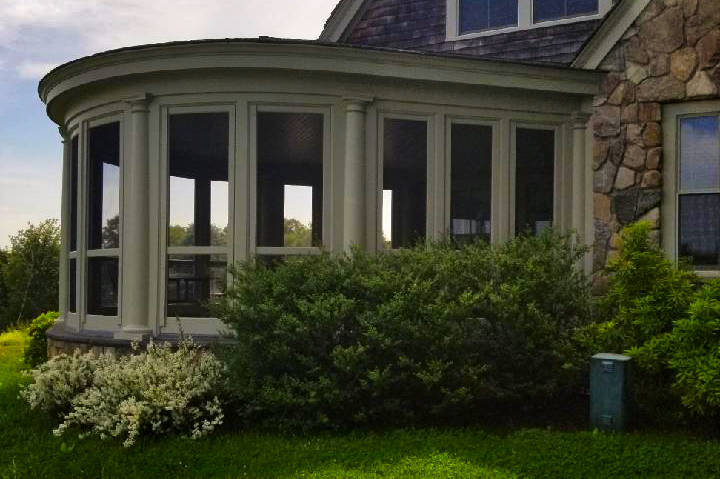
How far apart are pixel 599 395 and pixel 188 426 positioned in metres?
3.40

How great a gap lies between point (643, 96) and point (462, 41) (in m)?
3.70

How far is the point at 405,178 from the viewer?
27.0 ft

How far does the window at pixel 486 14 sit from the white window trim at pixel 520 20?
0.06 meters

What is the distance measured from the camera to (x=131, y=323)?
8.03m

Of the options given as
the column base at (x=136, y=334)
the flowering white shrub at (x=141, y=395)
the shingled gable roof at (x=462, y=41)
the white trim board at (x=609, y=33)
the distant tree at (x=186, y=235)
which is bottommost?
the flowering white shrub at (x=141, y=395)

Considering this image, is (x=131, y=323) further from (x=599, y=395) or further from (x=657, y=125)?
(x=657, y=125)

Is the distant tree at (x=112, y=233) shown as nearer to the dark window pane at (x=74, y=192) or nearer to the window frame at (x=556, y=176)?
the dark window pane at (x=74, y=192)

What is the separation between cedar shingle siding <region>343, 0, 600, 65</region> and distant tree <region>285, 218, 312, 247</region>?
14.4 ft

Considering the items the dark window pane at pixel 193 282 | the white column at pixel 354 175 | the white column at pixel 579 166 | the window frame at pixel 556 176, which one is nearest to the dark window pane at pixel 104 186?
the dark window pane at pixel 193 282

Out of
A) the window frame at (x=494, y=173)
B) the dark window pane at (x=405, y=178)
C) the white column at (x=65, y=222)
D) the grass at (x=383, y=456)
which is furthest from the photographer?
the white column at (x=65, y=222)

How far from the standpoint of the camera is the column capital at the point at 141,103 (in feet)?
26.6

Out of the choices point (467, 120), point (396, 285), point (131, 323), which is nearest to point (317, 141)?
point (467, 120)

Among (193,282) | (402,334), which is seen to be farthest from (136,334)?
(402,334)

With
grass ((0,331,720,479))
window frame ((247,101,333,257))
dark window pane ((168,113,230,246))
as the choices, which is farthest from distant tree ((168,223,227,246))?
grass ((0,331,720,479))
